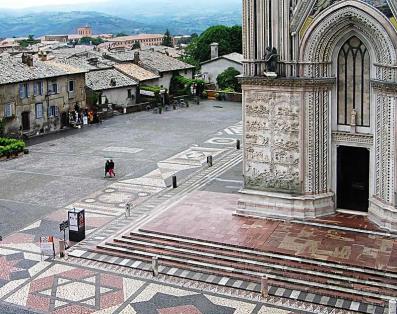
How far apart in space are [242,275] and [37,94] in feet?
125

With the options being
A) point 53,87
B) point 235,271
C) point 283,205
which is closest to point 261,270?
point 235,271

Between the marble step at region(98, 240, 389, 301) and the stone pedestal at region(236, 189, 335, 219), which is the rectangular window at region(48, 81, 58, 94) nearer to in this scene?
the stone pedestal at region(236, 189, 335, 219)

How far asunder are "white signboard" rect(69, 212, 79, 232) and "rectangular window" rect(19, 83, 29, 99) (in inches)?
1153

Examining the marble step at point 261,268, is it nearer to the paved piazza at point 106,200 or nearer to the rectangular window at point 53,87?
the paved piazza at point 106,200

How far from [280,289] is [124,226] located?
33.1ft

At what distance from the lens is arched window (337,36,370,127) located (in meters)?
28.9

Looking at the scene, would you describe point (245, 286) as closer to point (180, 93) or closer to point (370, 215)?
point (370, 215)

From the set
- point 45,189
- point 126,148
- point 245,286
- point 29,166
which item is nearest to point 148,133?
point 126,148

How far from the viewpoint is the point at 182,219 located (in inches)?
1205

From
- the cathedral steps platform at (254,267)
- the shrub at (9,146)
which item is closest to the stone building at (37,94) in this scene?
the shrub at (9,146)

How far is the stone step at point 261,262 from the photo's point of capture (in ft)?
77.5

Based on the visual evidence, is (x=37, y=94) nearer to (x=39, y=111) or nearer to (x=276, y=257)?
(x=39, y=111)

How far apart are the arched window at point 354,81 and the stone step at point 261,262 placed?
8004 mm

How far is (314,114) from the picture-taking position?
29.5 m
